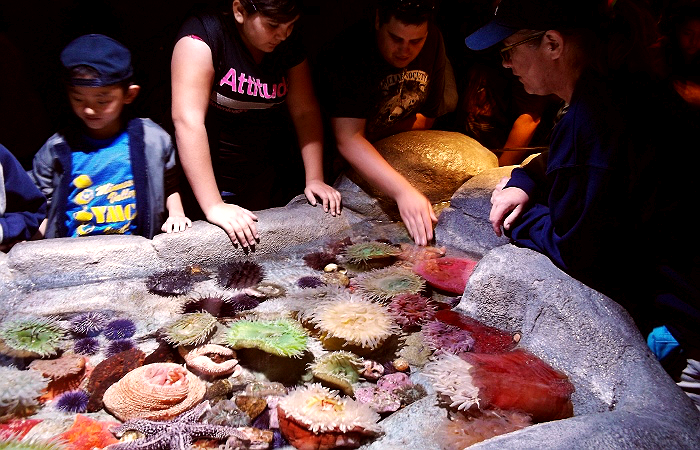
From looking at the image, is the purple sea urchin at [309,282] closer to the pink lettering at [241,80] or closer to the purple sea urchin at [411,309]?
the purple sea urchin at [411,309]

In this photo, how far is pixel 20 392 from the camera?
2.07 m

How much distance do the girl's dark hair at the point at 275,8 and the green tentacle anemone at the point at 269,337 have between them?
1.79 metres

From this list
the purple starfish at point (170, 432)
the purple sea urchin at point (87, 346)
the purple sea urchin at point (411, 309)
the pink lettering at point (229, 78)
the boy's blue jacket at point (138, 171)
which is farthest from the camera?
the pink lettering at point (229, 78)

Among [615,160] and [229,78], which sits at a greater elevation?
[229,78]

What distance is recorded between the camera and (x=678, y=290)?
2.07 meters

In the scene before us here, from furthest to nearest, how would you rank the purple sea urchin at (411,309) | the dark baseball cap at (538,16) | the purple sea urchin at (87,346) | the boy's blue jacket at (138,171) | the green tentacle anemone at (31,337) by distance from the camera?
the boy's blue jacket at (138,171) → the purple sea urchin at (411,309) → the purple sea urchin at (87,346) → the green tentacle anemone at (31,337) → the dark baseball cap at (538,16)

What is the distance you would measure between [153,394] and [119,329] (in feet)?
2.30

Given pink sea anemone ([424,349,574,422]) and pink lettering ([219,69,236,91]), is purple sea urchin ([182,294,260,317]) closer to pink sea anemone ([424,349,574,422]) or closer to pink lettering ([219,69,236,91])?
pink sea anemone ([424,349,574,422])

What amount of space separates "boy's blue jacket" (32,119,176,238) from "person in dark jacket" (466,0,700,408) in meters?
2.11

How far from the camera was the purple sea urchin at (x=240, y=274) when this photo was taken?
313cm

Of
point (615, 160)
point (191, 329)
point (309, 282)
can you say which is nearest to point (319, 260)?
point (309, 282)

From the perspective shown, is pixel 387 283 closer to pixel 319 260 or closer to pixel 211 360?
pixel 319 260

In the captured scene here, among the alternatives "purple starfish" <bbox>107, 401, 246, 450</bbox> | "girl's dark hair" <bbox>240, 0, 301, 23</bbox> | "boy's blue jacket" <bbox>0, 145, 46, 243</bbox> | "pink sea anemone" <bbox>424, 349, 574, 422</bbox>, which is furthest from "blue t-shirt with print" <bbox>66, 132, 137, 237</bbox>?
"pink sea anemone" <bbox>424, 349, 574, 422</bbox>

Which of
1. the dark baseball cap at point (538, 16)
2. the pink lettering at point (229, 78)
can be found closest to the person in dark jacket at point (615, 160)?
the dark baseball cap at point (538, 16)
